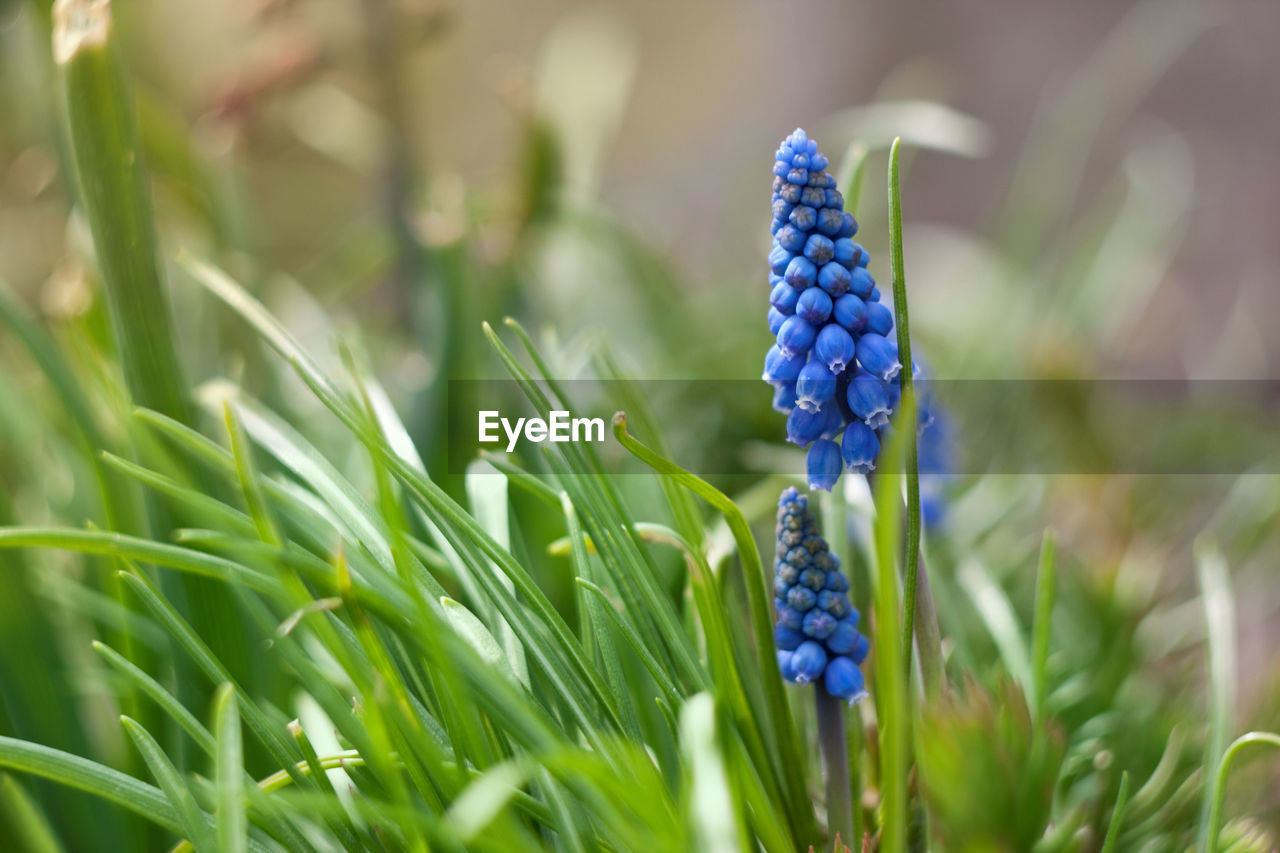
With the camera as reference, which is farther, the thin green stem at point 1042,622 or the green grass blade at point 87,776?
the thin green stem at point 1042,622

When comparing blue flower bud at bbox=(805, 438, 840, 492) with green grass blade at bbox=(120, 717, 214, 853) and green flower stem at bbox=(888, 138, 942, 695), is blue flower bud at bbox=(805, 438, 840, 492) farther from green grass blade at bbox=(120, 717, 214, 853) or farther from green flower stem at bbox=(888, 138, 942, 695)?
A: green grass blade at bbox=(120, 717, 214, 853)

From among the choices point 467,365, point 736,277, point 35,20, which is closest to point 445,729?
point 467,365

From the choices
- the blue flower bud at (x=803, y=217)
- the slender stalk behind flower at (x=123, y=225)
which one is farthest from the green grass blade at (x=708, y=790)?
the slender stalk behind flower at (x=123, y=225)

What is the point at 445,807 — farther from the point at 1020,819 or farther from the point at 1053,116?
the point at 1053,116

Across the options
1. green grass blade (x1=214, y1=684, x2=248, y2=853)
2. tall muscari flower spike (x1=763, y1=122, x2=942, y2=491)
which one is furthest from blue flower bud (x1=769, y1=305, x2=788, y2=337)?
green grass blade (x1=214, y1=684, x2=248, y2=853)

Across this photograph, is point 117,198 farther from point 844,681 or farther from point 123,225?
point 844,681

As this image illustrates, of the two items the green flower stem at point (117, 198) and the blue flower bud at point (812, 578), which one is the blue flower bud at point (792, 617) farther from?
the green flower stem at point (117, 198)

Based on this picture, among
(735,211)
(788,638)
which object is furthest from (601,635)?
(735,211)

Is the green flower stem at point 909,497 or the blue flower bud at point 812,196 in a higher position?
the blue flower bud at point 812,196
